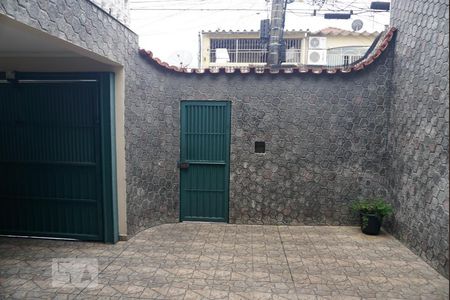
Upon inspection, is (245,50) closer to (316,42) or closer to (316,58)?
(316,58)

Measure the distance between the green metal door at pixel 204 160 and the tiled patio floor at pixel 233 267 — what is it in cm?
64

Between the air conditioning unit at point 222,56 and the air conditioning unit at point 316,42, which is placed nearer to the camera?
the air conditioning unit at point 222,56

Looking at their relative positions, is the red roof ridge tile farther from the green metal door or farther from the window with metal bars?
the window with metal bars

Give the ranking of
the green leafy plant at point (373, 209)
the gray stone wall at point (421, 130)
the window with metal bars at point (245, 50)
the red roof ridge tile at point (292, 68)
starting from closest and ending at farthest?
the gray stone wall at point (421, 130), the green leafy plant at point (373, 209), the red roof ridge tile at point (292, 68), the window with metal bars at point (245, 50)

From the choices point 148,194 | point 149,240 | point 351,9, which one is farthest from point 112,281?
point 351,9

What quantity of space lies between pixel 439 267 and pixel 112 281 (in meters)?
3.71

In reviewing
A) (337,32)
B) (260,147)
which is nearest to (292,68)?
(260,147)

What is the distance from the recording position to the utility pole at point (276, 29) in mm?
6551

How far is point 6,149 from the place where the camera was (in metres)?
4.30

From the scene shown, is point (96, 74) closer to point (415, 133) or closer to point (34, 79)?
point (34, 79)

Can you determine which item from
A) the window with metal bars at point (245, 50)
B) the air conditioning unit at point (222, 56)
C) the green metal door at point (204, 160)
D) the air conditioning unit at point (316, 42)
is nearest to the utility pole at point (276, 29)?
the green metal door at point (204, 160)

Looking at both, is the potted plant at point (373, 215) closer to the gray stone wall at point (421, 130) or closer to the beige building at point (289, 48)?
the gray stone wall at point (421, 130)

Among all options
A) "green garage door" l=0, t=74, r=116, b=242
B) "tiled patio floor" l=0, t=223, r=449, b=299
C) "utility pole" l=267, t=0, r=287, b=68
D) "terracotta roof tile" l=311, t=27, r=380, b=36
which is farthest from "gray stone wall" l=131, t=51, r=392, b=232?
"terracotta roof tile" l=311, t=27, r=380, b=36

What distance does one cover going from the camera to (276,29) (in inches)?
261
